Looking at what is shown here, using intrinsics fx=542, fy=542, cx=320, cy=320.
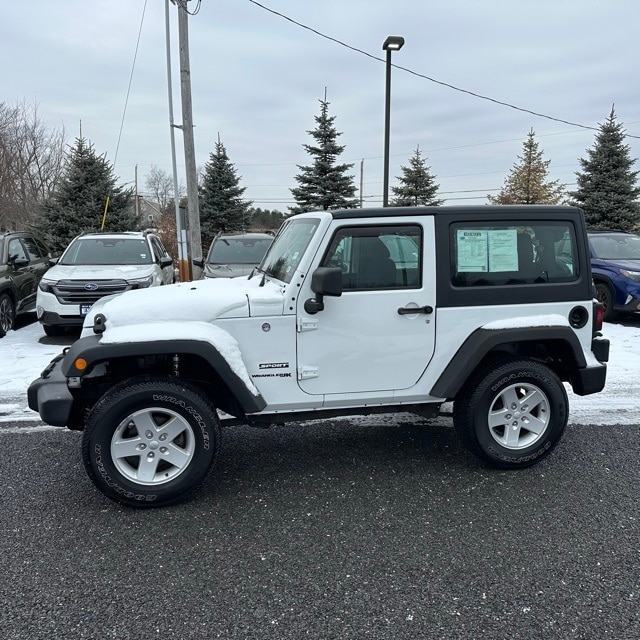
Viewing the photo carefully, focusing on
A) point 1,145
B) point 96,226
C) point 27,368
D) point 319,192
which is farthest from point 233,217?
point 27,368

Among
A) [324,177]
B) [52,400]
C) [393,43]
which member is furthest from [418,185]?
[52,400]

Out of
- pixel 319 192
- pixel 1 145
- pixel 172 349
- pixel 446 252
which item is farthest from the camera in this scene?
pixel 1 145

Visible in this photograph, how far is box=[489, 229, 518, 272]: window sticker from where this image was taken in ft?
12.4

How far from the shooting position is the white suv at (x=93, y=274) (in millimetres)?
7805

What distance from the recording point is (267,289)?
12.2 feet

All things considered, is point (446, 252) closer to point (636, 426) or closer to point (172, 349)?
point (172, 349)

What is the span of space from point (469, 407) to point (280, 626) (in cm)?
199

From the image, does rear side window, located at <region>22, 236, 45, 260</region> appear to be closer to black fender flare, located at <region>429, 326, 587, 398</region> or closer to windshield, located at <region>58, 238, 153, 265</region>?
windshield, located at <region>58, 238, 153, 265</region>

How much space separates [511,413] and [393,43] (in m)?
9.95

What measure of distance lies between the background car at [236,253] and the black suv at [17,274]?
298 cm

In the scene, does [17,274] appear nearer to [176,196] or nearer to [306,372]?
[176,196]

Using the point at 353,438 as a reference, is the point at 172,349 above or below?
above

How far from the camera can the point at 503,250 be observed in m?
3.80

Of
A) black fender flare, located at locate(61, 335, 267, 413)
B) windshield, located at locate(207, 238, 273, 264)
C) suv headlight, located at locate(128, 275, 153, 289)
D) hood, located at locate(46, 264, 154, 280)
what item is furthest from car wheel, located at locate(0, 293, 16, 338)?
black fender flare, located at locate(61, 335, 267, 413)
